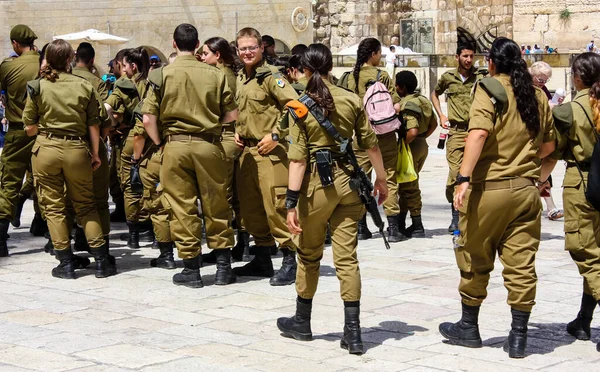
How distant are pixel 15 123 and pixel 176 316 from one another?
144 inches

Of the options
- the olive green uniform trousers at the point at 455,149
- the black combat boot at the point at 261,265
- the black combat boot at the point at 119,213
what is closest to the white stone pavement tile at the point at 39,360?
the black combat boot at the point at 261,265

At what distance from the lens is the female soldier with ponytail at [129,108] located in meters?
10.9

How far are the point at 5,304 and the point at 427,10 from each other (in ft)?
77.7

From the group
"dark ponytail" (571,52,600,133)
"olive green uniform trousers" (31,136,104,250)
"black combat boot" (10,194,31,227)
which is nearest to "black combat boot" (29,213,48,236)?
"black combat boot" (10,194,31,227)

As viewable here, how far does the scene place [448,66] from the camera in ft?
80.1

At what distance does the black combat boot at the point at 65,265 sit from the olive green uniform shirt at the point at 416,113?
3.67m

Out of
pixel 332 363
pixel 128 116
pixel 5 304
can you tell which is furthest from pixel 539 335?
pixel 128 116

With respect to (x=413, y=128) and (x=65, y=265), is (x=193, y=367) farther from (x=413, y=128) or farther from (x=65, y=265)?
(x=413, y=128)

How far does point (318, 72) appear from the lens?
283 inches

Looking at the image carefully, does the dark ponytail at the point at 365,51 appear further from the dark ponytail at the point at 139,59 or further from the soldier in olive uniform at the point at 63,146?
the soldier in olive uniform at the point at 63,146

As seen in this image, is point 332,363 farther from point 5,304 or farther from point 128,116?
point 128,116

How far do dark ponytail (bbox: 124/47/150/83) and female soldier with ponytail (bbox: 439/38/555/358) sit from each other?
4.87m

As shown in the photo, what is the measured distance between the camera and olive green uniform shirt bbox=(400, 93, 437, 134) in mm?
11414

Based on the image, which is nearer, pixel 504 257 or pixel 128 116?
pixel 504 257
